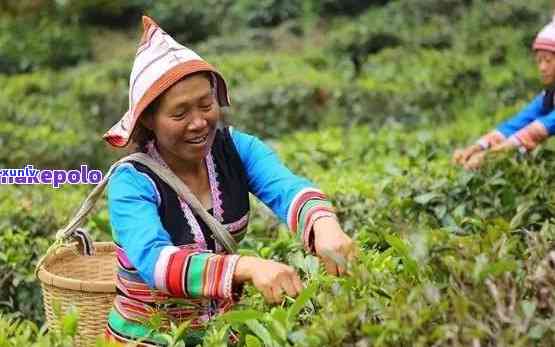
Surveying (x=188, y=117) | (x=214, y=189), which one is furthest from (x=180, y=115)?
(x=214, y=189)

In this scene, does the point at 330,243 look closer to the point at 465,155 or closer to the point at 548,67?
the point at 465,155

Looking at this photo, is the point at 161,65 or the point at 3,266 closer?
the point at 161,65

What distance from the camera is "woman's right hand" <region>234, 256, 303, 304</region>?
2.49 metres

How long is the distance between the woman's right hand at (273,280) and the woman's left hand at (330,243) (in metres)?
0.15

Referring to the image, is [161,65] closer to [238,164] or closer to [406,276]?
[238,164]

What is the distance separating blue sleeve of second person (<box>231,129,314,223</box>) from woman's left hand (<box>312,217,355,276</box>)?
19 centimetres

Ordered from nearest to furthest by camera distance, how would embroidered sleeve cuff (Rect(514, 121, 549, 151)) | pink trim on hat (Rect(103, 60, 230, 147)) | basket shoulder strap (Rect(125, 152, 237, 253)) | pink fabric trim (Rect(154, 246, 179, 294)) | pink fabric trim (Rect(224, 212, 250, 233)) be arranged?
1. pink fabric trim (Rect(154, 246, 179, 294))
2. pink trim on hat (Rect(103, 60, 230, 147))
3. basket shoulder strap (Rect(125, 152, 237, 253))
4. pink fabric trim (Rect(224, 212, 250, 233))
5. embroidered sleeve cuff (Rect(514, 121, 549, 151))

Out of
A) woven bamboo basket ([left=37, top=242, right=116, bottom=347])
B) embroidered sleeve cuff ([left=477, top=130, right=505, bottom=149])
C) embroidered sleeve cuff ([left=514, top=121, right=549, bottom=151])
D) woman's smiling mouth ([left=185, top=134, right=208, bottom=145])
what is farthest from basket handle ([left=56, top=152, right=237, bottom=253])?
embroidered sleeve cuff ([left=477, top=130, right=505, bottom=149])

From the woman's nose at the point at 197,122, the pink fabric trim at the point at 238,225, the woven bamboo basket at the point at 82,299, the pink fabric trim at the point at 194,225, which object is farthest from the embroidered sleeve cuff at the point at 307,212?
the woven bamboo basket at the point at 82,299

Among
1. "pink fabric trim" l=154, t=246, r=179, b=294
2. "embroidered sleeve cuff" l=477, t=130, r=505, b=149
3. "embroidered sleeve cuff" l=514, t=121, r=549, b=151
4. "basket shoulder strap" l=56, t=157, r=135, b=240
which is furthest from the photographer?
"embroidered sleeve cuff" l=477, t=130, r=505, b=149

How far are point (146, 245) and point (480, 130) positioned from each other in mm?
4770

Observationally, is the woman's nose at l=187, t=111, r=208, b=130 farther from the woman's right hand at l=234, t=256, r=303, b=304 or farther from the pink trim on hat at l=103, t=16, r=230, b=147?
the woman's right hand at l=234, t=256, r=303, b=304

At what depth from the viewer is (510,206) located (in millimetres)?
4441

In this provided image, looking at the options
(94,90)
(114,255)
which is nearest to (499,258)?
(114,255)
